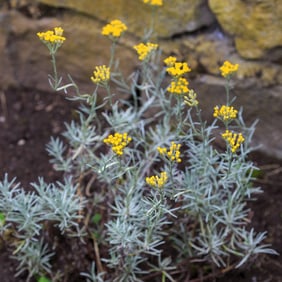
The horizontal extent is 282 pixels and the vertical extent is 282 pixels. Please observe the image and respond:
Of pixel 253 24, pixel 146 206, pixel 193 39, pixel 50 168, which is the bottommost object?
pixel 50 168

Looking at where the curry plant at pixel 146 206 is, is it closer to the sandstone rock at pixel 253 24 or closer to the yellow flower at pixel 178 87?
the yellow flower at pixel 178 87

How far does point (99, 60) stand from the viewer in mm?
2443

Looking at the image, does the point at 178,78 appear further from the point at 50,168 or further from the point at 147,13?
the point at 50,168

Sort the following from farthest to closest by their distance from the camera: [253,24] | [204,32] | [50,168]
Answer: [50,168]
[204,32]
[253,24]

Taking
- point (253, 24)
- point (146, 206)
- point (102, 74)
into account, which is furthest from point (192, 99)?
point (253, 24)

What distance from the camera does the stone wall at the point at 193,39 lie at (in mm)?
2076

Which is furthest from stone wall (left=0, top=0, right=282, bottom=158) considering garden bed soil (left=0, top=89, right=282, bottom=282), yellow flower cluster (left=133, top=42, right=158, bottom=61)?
yellow flower cluster (left=133, top=42, right=158, bottom=61)

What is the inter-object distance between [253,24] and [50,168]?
2.87 ft

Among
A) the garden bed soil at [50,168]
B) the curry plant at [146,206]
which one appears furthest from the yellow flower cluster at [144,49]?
the garden bed soil at [50,168]

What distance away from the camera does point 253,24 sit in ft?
6.77

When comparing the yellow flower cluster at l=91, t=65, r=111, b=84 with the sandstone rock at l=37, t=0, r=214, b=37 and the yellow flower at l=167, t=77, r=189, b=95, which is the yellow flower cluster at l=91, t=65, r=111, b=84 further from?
the sandstone rock at l=37, t=0, r=214, b=37

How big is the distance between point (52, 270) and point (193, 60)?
860mm

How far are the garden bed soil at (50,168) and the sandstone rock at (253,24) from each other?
1.28ft

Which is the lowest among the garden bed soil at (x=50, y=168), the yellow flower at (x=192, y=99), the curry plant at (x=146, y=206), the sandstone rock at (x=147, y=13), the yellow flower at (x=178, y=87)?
the garden bed soil at (x=50, y=168)
